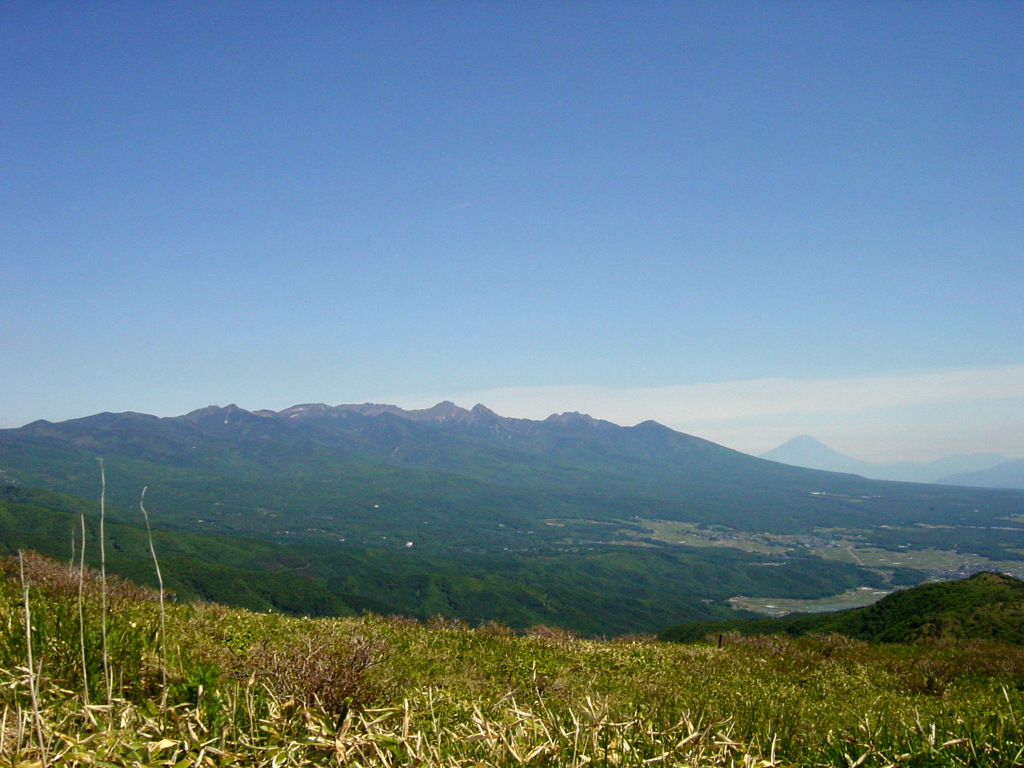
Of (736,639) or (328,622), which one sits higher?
(328,622)

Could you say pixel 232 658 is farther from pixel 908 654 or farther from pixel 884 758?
pixel 908 654

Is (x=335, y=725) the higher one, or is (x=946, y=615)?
(x=335, y=725)

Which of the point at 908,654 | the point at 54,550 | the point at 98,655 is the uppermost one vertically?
the point at 98,655

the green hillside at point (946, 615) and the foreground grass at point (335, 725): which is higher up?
the foreground grass at point (335, 725)

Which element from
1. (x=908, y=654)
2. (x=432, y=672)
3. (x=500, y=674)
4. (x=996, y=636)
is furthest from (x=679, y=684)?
(x=996, y=636)

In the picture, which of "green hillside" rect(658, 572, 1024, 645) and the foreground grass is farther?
"green hillside" rect(658, 572, 1024, 645)

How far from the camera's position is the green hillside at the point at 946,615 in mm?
35781

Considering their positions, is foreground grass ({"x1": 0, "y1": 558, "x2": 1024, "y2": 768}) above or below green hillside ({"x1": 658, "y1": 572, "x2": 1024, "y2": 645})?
above

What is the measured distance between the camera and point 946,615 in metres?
39.5

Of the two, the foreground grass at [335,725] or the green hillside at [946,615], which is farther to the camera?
the green hillside at [946,615]

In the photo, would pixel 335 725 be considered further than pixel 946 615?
No

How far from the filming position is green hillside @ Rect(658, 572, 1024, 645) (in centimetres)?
3578

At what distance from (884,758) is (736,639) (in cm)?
2172

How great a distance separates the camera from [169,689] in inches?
168
